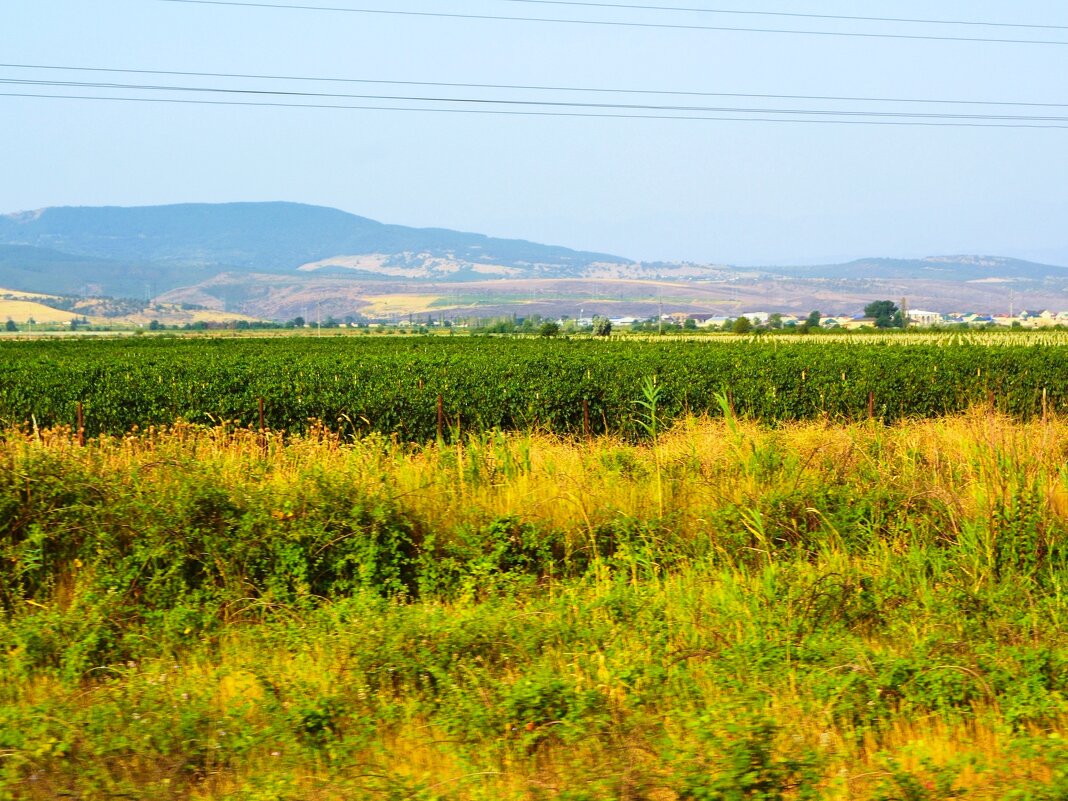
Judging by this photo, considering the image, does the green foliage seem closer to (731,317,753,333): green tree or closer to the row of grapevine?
(731,317,753,333): green tree

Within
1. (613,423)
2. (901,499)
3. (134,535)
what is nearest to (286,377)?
(613,423)

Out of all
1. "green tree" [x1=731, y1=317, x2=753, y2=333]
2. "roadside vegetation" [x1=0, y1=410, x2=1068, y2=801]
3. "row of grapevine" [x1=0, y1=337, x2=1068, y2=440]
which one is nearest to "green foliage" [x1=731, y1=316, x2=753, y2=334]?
"green tree" [x1=731, y1=317, x2=753, y2=333]

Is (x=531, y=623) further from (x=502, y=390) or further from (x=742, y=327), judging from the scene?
(x=742, y=327)

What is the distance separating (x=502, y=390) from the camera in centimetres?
1759

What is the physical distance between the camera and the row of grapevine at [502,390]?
669 inches

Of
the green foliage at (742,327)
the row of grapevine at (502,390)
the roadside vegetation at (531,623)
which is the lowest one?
the roadside vegetation at (531,623)

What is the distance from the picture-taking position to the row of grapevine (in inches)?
669

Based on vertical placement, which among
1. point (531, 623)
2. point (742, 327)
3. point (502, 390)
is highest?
point (742, 327)

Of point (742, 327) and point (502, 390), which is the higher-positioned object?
point (742, 327)

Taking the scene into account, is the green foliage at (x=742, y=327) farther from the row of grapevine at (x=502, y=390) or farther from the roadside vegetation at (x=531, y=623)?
the roadside vegetation at (x=531, y=623)

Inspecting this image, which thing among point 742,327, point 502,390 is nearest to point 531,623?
point 502,390

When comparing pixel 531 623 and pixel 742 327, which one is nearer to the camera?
pixel 531 623

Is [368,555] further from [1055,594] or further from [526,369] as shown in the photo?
[526,369]

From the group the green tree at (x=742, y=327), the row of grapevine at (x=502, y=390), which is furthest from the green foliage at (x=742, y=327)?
the row of grapevine at (x=502, y=390)
